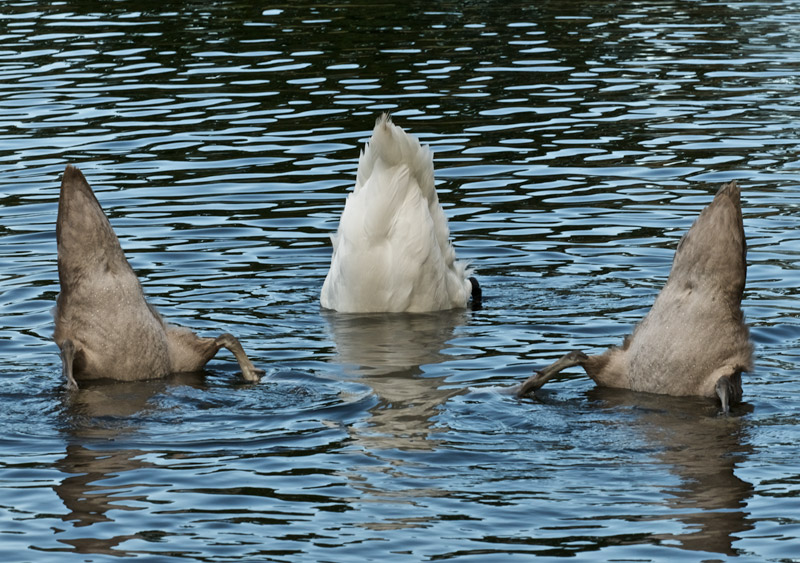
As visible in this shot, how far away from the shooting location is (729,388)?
8.78 m

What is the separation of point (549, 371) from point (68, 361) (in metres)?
2.91

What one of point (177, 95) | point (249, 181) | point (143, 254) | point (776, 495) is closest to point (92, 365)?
point (143, 254)

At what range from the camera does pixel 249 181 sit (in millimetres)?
15227

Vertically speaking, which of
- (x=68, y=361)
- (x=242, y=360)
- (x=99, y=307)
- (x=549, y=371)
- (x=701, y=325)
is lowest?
(x=549, y=371)

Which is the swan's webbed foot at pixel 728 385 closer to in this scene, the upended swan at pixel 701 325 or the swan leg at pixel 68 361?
the upended swan at pixel 701 325

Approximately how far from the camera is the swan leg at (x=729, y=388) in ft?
28.5

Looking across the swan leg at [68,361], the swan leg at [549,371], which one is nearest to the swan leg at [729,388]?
Result: the swan leg at [549,371]

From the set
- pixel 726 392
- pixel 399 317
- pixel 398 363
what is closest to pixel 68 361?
pixel 398 363

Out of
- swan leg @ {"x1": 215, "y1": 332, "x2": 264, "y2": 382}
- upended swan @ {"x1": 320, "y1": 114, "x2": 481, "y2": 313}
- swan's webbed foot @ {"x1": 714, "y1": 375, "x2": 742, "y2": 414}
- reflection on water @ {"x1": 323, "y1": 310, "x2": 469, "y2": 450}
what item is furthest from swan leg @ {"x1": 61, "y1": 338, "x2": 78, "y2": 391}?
swan's webbed foot @ {"x1": 714, "y1": 375, "x2": 742, "y2": 414}

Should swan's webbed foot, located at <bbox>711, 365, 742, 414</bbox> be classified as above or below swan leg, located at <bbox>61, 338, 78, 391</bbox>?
below

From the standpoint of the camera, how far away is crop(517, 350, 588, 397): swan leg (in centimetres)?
912

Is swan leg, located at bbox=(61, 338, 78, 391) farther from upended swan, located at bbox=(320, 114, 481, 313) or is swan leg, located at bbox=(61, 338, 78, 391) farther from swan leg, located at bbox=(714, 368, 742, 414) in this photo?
swan leg, located at bbox=(714, 368, 742, 414)

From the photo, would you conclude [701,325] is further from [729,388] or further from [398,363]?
[398,363]

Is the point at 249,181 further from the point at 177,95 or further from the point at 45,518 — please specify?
the point at 45,518
